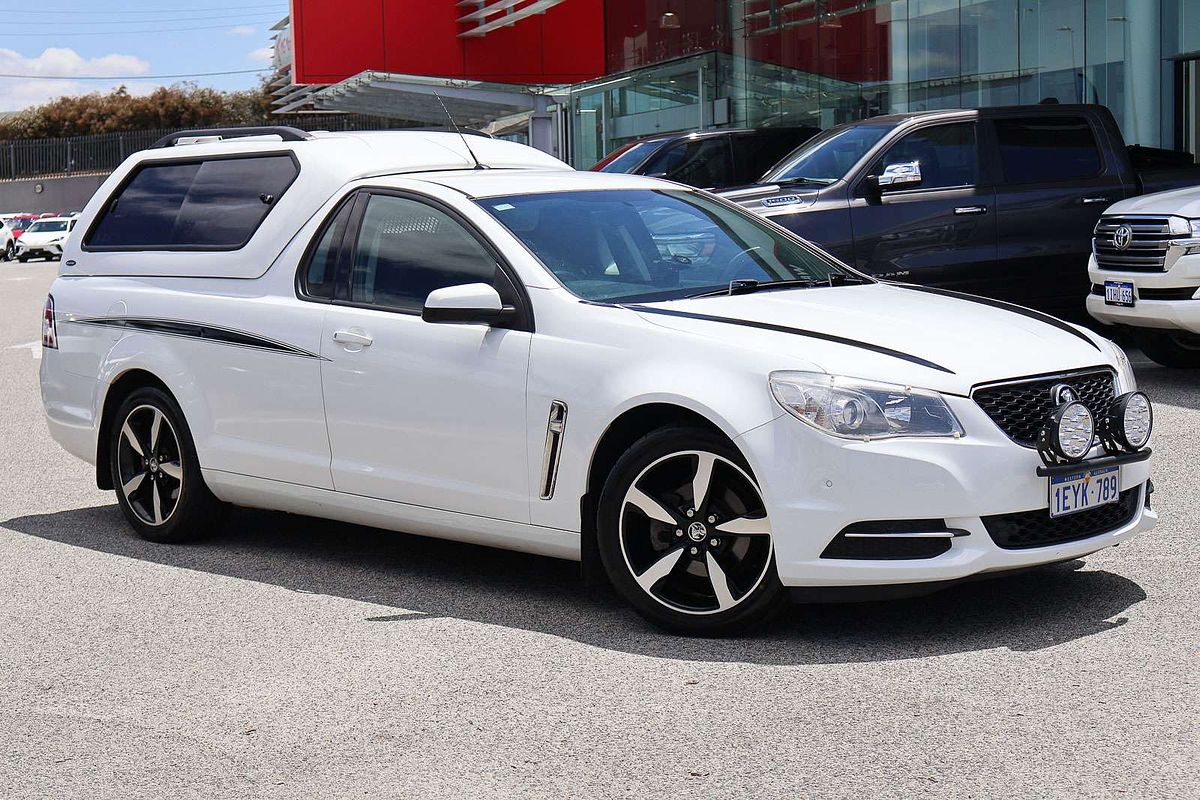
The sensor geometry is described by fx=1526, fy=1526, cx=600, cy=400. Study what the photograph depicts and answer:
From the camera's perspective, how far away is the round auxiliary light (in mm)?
5168

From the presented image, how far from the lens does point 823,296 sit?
5.73m

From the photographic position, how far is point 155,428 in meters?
7.04

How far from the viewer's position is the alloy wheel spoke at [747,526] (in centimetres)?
495

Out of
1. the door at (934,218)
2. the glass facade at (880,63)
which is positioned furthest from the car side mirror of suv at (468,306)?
the glass facade at (880,63)

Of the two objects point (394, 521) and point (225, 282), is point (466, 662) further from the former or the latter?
point (225, 282)

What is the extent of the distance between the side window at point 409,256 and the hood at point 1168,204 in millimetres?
5972

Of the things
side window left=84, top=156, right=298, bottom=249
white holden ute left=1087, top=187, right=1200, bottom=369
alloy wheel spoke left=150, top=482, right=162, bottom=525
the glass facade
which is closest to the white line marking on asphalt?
side window left=84, top=156, right=298, bottom=249

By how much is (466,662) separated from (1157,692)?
7.00ft

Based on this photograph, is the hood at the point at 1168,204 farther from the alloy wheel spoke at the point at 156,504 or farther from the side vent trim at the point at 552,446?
the alloy wheel spoke at the point at 156,504

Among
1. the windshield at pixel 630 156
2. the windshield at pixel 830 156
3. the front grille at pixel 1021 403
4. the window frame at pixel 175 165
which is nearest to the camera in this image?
the front grille at pixel 1021 403

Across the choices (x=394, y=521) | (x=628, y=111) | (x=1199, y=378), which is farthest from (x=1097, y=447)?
(x=628, y=111)

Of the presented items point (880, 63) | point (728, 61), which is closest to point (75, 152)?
point (728, 61)

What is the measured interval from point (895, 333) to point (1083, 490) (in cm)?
81

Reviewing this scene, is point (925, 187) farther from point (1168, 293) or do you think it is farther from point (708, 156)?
point (708, 156)
